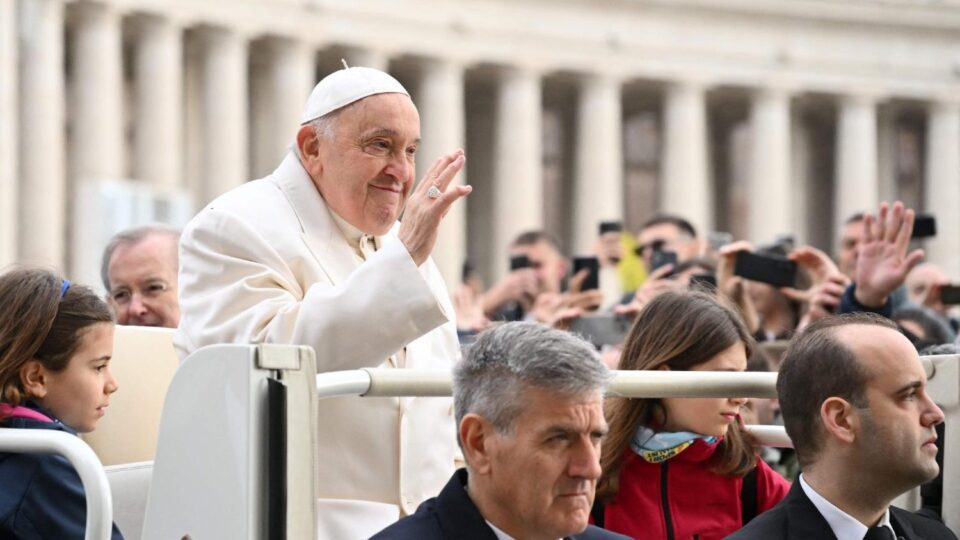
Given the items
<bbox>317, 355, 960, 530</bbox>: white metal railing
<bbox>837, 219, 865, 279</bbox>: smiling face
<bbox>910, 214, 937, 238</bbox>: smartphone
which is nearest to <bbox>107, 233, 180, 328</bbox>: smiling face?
<bbox>317, 355, 960, 530</bbox>: white metal railing

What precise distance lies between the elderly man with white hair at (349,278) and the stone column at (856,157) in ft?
224

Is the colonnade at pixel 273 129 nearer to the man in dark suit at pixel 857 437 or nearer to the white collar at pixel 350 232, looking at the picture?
the white collar at pixel 350 232

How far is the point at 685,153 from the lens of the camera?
72.2 meters

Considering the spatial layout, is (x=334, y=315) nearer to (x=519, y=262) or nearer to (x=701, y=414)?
(x=701, y=414)

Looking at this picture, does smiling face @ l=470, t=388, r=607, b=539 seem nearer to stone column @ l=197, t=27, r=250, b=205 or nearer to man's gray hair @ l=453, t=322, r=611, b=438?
man's gray hair @ l=453, t=322, r=611, b=438

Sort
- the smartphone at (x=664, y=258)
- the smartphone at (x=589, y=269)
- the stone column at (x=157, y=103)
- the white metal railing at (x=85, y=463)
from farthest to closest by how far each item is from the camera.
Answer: the stone column at (x=157, y=103) < the smartphone at (x=589, y=269) < the smartphone at (x=664, y=258) < the white metal railing at (x=85, y=463)

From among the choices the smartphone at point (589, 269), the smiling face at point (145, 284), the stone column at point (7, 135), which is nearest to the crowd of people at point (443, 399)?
the smiling face at point (145, 284)

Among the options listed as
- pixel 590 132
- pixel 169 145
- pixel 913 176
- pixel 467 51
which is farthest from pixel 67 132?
pixel 913 176

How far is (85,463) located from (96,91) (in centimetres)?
5444

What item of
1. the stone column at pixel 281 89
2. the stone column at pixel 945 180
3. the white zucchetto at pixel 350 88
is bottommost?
the stone column at pixel 945 180

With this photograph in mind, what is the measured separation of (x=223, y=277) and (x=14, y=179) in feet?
159

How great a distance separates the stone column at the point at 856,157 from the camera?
246ft

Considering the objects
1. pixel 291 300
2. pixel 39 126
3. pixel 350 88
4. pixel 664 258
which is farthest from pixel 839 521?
pixel 39 126

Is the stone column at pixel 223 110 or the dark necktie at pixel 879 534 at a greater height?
the stone column at pixel 223 110
